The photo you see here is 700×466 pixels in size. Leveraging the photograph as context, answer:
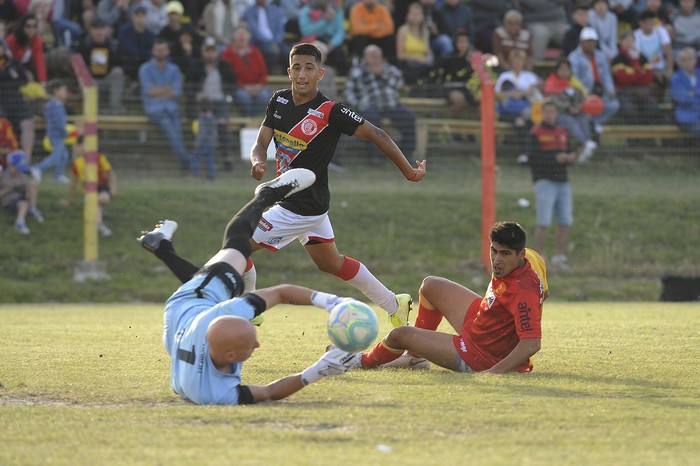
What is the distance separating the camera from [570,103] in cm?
1875

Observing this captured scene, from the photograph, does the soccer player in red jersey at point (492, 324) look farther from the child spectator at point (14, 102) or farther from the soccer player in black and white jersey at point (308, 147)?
the child spectator at point (14, 102)

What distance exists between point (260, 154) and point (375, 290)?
1.65m

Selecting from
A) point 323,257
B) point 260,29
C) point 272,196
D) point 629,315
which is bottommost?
point 629,315

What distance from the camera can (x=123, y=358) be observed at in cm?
882

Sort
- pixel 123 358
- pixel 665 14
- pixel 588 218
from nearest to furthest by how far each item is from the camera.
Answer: pixel 123 358 → pixel 588 218 → pixel 665 14

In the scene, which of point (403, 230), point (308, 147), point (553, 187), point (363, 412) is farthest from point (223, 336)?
point (403, 230)

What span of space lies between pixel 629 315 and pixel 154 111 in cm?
978

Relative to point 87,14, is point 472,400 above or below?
below

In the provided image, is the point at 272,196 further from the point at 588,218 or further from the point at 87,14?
the point at 87,14

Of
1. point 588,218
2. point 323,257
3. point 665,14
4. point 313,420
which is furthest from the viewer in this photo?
point 665,14

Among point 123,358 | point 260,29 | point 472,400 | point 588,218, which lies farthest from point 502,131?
point 472,400

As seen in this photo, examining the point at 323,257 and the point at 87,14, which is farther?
the point at 87,14

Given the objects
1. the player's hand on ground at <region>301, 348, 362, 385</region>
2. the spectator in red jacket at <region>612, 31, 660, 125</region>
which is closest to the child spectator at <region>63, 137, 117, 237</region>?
the spectator in red jacket at <region>612, 31, 660, 125</region>

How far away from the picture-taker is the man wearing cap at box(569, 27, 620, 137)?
20.1m
